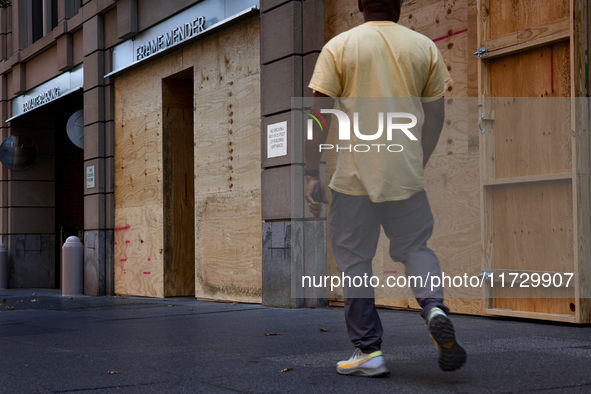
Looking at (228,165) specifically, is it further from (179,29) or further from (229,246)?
(179,29)

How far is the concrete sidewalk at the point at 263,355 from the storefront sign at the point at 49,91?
7.00 metres

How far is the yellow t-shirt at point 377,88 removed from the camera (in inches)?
138

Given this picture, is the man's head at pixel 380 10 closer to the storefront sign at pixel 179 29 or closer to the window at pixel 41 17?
the storefront sign at pixel 179 29

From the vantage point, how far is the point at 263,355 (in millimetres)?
4367

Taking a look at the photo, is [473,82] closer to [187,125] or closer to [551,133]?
[551,133]

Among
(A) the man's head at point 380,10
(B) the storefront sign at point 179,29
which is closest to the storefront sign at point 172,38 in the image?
(B) the storefront sign at point 179,29

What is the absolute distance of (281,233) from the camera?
805 centimetres

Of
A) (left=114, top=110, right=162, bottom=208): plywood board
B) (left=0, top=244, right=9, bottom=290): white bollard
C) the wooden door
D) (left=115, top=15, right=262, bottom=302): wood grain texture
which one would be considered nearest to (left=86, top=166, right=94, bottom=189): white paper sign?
(left=114, top=110, right=162, bottom=208): plywood board

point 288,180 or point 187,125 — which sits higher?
point 187,125

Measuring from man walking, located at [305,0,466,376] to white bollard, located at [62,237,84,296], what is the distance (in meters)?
9.53

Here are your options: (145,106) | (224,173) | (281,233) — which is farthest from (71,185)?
(281,233)

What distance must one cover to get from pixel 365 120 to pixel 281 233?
4.58 metres

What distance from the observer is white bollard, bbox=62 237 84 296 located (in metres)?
12.3

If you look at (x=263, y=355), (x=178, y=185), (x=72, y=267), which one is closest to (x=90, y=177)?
(x=72, y=267)
